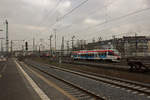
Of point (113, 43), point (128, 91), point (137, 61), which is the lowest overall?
point (128, 91)

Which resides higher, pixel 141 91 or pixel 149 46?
pixel 149 46

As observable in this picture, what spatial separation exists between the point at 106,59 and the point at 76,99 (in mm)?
30720

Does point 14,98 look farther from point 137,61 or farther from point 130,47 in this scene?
point 130,47

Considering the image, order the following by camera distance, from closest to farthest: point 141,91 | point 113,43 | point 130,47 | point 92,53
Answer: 1. point 141,91
2. point 92,53
3. point 113,43
4. point 130,47

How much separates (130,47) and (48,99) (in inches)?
1965

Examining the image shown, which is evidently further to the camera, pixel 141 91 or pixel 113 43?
pixel 113 43

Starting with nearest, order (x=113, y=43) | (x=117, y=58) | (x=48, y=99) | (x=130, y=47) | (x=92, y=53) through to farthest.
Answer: (x=48, y=99), (x=117, y=58), (x=92, y=53), (x=113, y=43), (x=130, y=47)

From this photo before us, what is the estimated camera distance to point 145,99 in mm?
8320

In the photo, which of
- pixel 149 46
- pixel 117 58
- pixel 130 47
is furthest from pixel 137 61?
pixel 149 46

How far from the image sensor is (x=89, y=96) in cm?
884

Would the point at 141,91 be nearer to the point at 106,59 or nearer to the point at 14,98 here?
the point at 14,98

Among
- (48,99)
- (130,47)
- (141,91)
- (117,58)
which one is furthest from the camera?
(130,47)

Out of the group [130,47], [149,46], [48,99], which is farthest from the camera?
[149,46]

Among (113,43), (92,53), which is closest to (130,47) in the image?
(113,43)
